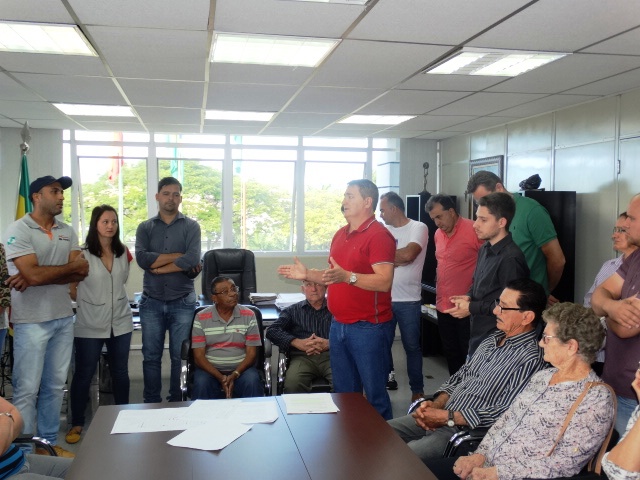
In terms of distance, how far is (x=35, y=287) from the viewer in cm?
350

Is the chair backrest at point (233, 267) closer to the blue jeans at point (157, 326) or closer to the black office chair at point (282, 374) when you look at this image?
the blue jeans at point (157, 326)

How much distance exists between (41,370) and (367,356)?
2005 mm

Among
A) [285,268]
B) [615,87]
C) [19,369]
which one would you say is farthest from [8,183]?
[615,87]

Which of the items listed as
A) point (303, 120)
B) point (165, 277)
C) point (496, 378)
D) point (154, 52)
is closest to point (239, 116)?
point (303, 120)

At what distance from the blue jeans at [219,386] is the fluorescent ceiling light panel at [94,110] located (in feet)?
10.9

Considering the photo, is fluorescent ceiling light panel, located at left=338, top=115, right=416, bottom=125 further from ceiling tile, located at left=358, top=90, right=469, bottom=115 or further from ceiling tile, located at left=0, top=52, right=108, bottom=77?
ceiling tile, located at left=0, top=52, right=108, bottom=77

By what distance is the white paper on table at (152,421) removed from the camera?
2254 mm

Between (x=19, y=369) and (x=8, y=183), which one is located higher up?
(x=8, y=183)

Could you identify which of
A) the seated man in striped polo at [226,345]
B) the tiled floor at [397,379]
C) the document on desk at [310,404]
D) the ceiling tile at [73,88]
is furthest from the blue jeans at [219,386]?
the ceiling tile at [73,88]

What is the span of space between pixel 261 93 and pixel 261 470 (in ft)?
12.1

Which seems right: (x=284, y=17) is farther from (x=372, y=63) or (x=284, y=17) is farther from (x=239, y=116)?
(x=239, y=116)

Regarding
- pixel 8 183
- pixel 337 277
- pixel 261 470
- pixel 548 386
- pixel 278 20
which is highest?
pixel 278 20

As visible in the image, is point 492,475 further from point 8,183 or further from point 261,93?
point 8,183

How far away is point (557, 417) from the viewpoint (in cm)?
219
